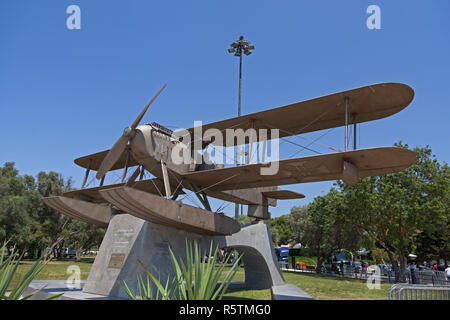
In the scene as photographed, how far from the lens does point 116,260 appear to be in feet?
41.8

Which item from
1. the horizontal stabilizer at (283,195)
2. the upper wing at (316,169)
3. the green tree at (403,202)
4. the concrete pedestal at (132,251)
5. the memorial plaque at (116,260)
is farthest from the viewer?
the green tree at (403,202)

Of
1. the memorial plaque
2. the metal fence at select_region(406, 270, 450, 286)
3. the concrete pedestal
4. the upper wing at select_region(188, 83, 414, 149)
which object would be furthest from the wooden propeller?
the metal fence at select_region(406, 270, 450, 286)

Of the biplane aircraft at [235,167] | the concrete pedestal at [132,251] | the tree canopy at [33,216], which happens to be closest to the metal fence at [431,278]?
the biplane aircraft at [235,167]

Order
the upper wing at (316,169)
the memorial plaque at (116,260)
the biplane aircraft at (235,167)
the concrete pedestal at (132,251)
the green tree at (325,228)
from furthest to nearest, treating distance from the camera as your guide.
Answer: the green tree at (325,228) → the memorial plaque at (116,260) → the concrete pedestal at (132,251) → the biplane aircraft at (235,167) → the upper wing at (316,169)

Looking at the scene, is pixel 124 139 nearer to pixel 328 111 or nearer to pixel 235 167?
pixel 235 167

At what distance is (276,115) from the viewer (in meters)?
12.6

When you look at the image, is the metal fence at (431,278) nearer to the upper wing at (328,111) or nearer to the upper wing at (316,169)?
the upper wing at (316,169)

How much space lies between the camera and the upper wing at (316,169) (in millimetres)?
10227

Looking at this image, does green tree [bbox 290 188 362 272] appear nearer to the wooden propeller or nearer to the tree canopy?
the wooden propeller

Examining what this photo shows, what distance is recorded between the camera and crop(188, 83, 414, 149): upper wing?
419 inches

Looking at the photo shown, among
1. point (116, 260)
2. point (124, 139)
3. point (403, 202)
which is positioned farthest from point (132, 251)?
point (403, 202)

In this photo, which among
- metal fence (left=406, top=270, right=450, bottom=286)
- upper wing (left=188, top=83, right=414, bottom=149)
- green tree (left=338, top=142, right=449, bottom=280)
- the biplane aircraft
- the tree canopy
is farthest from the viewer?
the tree canopy

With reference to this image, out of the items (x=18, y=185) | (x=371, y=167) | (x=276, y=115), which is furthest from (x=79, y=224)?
(x=371, y=167)
